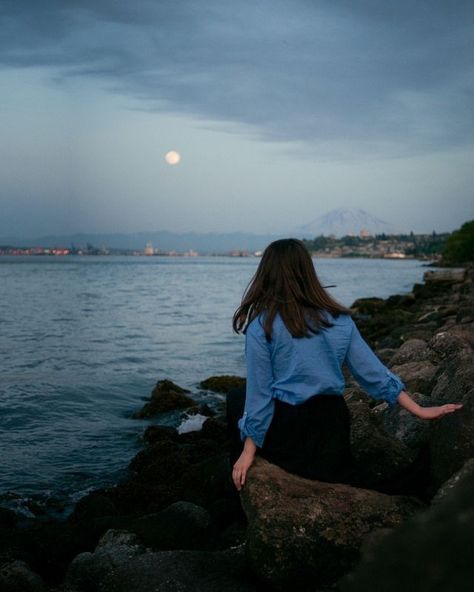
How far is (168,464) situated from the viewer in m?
8.27

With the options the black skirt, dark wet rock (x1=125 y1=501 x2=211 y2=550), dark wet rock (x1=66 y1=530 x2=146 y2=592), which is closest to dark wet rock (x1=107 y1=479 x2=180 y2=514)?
dark wet rock (x1=125 y1=501 x2=211 y2=550)

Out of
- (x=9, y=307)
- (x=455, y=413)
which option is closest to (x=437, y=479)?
(x=455, y=413)

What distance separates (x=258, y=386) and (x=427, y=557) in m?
2.06

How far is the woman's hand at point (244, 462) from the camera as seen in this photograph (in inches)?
146

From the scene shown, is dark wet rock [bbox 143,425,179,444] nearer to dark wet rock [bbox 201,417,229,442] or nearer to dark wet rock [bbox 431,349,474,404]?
dark wet rock [bbox 201,417,229,442]

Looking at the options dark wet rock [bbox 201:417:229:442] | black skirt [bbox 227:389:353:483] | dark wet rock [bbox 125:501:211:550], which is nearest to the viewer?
black skirt [bbox 227:389:353:483]

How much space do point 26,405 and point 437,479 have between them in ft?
37.7

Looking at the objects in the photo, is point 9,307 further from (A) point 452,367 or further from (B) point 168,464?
(A) point 452,367

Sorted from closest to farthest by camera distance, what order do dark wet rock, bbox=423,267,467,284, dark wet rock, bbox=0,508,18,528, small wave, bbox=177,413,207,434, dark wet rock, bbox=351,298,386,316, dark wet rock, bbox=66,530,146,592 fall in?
A: 1. dark wet rock, bbox=66,530,146,592
2. dark wet rock, bbox=0,508,18,528
3. small wave, bbox=177,413,207,434
4. dark wet rock, bbox=351,298,386,316
5. dark wet rock, bbox=423,267,467,284

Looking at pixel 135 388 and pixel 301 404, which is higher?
pixel 301 404

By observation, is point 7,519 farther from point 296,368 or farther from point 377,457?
point 296,368

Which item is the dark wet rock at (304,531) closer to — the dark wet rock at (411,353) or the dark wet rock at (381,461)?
the dark wet rock at (381,461)

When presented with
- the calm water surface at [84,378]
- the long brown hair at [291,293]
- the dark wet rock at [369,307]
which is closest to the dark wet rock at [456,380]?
the long brown hair at [291,293]

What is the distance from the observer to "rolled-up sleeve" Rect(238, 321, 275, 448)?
3.68 m
